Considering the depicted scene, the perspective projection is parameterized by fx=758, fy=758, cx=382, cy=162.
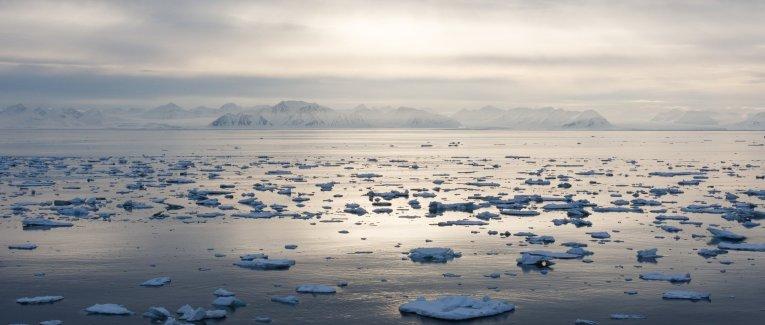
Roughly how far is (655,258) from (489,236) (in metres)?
6.37

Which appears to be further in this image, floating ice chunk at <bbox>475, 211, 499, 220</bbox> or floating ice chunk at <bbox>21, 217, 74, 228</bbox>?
floating ice chunk at <bbox>475, 211, 499, 220</bbox>

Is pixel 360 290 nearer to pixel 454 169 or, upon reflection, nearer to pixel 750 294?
pixel 750 294

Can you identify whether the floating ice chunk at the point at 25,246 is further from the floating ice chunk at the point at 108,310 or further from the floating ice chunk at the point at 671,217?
the floating ice chunk at the point at 671,217

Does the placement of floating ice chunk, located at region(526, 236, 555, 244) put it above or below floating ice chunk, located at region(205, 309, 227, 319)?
above

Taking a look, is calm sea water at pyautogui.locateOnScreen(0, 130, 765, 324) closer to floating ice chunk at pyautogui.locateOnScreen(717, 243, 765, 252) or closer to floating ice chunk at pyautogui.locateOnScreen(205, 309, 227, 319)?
floating ice chunk at pyautogui.locateOnScreen(205, 309, 227, 319)

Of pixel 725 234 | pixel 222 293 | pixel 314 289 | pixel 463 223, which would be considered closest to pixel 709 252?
pixel 725 234

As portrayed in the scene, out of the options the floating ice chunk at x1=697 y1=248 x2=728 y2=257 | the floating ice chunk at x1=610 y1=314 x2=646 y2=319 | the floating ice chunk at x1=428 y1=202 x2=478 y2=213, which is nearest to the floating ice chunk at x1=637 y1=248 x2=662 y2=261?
the floating ice chunk at x1=697 y1=248 x2=728 y2=257

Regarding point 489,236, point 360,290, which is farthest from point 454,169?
point 360,290

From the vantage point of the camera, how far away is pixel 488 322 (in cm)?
1705

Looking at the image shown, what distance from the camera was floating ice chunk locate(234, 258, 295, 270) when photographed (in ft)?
74.8

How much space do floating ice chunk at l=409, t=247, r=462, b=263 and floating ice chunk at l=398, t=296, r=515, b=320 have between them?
18.7 feet

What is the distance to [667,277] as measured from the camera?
832 inches

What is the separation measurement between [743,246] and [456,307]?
1311 centimetres

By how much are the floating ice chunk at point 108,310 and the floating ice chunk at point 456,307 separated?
254 inches
